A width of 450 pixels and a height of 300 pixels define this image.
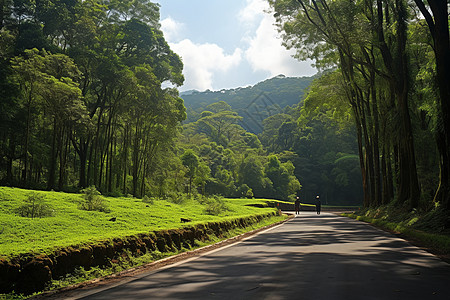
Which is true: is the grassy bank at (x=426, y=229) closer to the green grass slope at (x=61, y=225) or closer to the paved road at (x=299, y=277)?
the paved road at (x=299, y=277)

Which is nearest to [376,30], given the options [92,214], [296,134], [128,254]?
[92,214]

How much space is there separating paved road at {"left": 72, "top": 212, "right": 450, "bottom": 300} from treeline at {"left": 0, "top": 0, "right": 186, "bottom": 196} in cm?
2115

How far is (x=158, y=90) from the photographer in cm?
3638

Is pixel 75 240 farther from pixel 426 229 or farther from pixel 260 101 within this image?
pixel 260 101

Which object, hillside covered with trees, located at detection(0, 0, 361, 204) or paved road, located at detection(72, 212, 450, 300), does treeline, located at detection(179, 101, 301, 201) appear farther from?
paved road, located at detection(72, 212, 450, 300)

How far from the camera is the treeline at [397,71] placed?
50.8 ft

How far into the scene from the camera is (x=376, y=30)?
77.9ft

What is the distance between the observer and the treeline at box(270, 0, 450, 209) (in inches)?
610

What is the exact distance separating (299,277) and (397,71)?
1807 centimetres

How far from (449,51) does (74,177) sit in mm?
35003

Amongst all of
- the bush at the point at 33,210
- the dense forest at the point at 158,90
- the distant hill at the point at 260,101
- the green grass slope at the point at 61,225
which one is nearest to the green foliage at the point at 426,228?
the dense forest at the point at 158,90

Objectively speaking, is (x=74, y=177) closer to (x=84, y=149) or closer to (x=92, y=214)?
(x=84, y=149)

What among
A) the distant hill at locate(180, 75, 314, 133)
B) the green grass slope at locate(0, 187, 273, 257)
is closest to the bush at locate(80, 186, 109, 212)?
the green grass slope at locate(0, 187, 273, 257)

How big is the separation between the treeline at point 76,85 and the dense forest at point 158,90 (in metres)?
0.11
